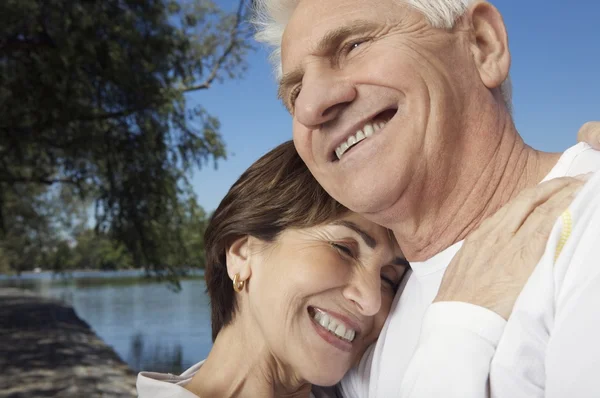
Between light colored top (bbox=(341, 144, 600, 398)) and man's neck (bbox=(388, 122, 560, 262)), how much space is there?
0.16m

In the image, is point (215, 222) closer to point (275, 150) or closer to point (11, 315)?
point (275, 150)

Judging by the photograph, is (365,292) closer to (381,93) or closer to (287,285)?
(287,285)

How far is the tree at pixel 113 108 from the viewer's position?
6742 millimetres

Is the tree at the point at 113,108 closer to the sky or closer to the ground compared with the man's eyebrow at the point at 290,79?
closer to the sky

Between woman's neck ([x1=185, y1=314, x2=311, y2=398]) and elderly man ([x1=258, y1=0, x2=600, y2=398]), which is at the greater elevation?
elderly man ([x1=258, y1=0, x2=600, y2=398])

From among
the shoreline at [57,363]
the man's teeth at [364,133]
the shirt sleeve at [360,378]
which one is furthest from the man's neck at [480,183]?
the shoreline at [57,363]

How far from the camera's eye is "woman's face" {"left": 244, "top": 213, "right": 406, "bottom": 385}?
4.66 ft

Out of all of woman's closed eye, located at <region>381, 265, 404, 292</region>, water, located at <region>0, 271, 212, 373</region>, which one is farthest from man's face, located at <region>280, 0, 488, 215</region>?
water, located at <region>0, 271, 212, 373</region>

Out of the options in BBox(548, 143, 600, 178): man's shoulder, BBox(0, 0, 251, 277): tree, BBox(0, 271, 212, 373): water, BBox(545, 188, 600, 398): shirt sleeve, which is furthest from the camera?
BBox(0, 271, 212, 373): water

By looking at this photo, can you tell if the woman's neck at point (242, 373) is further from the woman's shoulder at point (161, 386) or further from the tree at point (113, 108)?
the tree at point (113, 108)

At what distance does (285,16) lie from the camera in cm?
139

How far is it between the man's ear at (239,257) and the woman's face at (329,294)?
118 millimetres

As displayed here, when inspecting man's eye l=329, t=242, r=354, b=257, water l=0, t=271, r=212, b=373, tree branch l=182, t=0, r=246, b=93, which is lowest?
water l=0, t=271, r=212, b=373

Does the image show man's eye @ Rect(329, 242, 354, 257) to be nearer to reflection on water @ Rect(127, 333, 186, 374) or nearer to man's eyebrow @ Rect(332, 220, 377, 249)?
man's eyebrow @ Rect(332, 220, 377, 249)
